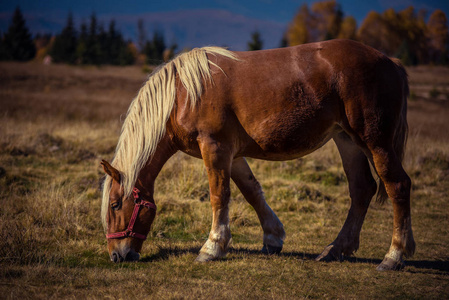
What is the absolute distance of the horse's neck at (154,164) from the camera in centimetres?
434

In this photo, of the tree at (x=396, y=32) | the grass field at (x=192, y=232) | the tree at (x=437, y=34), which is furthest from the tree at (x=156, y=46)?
the grass field at (x=192, y=232)

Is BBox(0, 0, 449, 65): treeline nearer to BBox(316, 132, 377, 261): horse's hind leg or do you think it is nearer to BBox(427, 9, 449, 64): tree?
BBox(427, 9, 449, 64): tree

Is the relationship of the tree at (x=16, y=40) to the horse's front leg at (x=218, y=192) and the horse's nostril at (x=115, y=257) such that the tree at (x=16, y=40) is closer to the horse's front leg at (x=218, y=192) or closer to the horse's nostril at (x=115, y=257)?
the horse's nostril at (x=115, y=257)

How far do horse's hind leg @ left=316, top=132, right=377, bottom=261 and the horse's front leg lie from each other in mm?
1154

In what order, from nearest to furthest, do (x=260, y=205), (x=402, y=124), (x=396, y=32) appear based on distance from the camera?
(x=402, y=124), (x=260, y=205), (x=396, y=32)

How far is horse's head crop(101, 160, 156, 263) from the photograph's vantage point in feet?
13.7

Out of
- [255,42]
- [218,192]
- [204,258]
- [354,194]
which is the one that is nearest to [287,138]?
[218,192]

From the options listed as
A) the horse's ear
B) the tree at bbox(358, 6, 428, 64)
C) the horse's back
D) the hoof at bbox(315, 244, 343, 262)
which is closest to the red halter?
the horse's ear

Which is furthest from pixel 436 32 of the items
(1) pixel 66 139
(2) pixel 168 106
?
(2) pixel 168 106

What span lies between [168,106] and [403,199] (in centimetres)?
256

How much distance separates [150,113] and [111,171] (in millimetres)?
718

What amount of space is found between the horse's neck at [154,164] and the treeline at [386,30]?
135ft

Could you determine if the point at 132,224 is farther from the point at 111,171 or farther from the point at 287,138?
the point at 287,138

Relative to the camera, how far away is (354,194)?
4723mm
